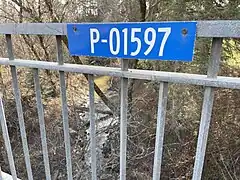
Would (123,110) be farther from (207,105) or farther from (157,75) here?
(207,105)

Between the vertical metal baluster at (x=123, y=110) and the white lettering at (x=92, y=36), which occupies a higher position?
the white lettering at (x=92, y=36)

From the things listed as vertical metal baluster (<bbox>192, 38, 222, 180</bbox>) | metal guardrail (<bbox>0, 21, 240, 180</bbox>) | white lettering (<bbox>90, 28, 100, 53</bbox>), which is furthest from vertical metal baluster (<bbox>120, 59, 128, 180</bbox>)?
vertical metal baluster (<bbox>192, 38, 222, 180</bbox>)

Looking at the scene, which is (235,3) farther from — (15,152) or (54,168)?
(15,152)

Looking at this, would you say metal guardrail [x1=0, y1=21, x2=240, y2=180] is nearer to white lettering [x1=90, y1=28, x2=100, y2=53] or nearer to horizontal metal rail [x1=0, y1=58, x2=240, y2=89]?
horizontal metal rail [x1=0, y1=58, x2=240, y2=89]

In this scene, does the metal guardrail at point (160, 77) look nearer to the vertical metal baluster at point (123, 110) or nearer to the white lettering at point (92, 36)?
the vertical metal baluster at point (123, 110)

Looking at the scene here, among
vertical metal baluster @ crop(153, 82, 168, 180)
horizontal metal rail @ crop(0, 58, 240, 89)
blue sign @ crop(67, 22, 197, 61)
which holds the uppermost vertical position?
blue sign @ crop(67, 22, 197, 61)

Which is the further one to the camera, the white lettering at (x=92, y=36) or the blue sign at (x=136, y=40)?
the white lettering at (x=92, y=36)

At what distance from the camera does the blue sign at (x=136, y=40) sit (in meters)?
0.71

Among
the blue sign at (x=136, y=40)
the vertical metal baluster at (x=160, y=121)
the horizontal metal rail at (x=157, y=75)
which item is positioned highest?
the blue sign at (x=136, y=40)

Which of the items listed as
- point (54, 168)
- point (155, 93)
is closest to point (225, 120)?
point (155, 93)

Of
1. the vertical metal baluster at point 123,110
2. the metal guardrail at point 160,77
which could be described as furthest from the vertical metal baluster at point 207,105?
the vertical metal baluster at point 123,110

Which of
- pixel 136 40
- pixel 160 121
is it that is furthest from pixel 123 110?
pixel 136 40

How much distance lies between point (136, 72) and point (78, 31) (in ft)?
0.79

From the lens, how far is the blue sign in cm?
71
